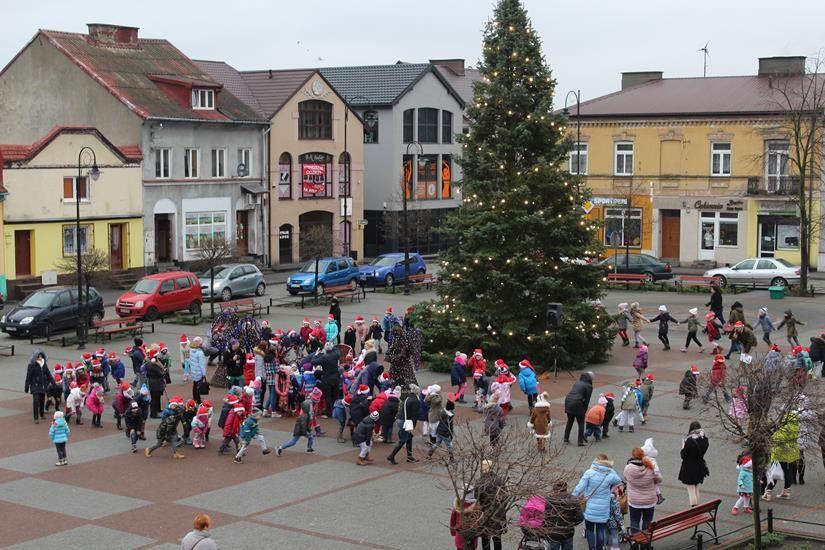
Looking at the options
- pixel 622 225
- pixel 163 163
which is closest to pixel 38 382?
pixel 163 163

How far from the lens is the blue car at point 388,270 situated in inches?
2071

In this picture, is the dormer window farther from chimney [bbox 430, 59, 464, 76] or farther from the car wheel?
chimney [bbox 430, 59, 464, 76]

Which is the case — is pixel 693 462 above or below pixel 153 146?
below

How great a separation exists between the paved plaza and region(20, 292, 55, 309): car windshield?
1130cm

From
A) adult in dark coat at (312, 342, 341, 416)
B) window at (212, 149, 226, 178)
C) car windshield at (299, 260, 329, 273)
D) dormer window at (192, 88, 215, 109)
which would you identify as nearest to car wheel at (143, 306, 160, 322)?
car windshield at (299, 260, 329, 273)

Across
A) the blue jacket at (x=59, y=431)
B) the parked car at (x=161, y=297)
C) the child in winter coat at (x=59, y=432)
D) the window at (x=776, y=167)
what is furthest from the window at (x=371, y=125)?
the blue jacket at (x=59, y=431)

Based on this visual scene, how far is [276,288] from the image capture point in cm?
5347

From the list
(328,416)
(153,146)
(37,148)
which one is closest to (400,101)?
(153,146)

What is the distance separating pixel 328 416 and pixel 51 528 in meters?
8.88

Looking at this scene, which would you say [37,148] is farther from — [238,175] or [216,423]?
[216,423]

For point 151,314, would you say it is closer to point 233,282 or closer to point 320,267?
point 233,282

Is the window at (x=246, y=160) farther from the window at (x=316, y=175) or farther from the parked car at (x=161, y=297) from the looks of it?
the parked car at (x=161, y=297)

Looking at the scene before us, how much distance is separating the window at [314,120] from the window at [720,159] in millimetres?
20616

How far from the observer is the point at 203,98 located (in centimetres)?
5891
